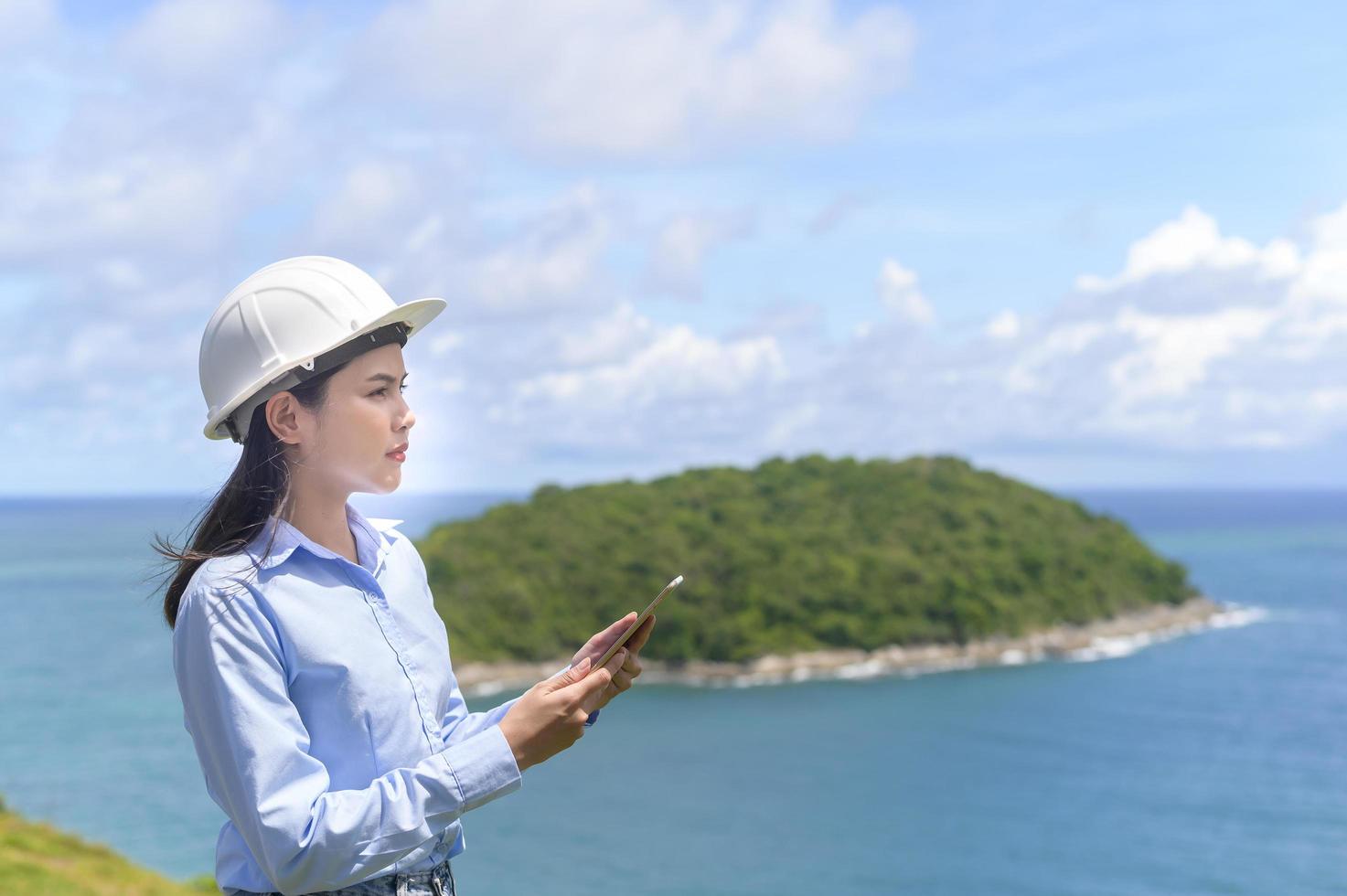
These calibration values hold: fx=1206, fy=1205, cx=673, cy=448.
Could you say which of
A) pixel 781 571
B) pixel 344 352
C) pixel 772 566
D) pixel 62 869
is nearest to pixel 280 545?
pixel 344 352

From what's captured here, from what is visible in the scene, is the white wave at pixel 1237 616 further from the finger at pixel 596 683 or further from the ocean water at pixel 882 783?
the finger at pixel 596 683

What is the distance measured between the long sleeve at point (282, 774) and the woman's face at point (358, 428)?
0.30 meters

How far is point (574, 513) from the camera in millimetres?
63719

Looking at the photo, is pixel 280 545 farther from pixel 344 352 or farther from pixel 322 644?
pixel 344 352

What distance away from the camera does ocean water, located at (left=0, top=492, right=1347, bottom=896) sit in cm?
4088

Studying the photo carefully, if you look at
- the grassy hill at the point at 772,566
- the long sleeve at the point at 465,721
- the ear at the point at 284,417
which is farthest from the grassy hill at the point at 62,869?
the grassy hill at the point at 772,566

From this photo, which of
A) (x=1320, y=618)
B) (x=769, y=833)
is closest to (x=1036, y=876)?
(x=769, y=833)

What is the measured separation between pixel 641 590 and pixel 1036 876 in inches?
960

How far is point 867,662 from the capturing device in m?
59.1

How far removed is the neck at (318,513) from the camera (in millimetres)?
2113

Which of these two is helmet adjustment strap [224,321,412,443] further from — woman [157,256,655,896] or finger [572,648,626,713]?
finger [572,648,626,713]

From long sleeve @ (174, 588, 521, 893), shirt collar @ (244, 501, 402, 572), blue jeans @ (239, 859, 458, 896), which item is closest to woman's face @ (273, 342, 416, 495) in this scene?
shirt collar @ (244, 501, 402, 572)

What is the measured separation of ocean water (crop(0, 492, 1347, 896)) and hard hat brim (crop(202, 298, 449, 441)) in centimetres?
3833

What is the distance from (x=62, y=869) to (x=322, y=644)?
8332 mm
